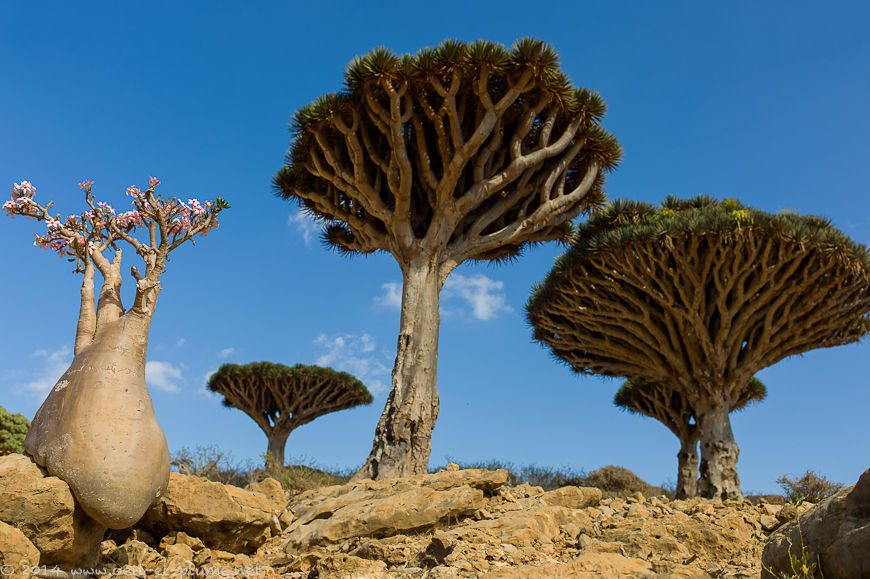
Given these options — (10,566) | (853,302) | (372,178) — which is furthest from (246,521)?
(853,302)

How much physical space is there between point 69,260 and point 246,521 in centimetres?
260

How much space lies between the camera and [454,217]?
10.6 meters

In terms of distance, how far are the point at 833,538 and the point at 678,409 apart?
14648 mm

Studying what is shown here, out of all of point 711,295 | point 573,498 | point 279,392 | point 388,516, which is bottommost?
point 388,516

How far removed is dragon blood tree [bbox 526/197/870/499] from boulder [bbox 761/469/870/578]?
8.96 metres

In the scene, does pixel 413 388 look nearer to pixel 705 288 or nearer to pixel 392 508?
pixel 392 508

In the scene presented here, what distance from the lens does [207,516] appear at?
5059mm

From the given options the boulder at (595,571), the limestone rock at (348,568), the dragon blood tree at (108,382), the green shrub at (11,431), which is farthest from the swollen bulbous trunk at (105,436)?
the green shrub at (11,431)

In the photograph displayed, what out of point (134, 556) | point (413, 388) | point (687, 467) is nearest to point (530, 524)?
point (134, 556)

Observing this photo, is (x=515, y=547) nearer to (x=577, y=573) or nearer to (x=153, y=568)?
(x=577, y=573)

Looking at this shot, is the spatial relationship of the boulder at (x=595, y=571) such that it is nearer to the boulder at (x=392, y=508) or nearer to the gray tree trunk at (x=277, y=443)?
the boulder at (x=392, y=508)

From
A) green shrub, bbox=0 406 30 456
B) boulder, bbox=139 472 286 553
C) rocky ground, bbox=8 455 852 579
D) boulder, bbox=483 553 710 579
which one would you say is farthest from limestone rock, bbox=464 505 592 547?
green shrub, bbox=0 406 30 456

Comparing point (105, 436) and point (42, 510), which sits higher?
point (105, 436)

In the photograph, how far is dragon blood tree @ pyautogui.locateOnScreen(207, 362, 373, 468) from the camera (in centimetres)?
2131
